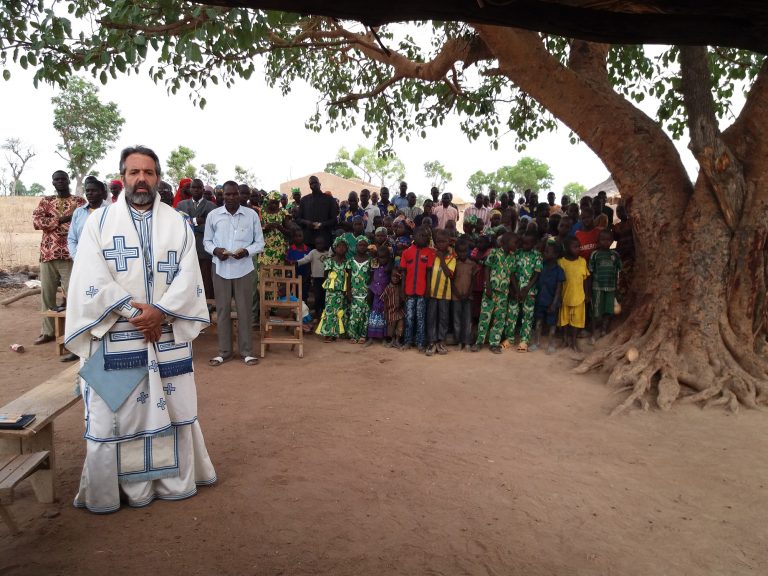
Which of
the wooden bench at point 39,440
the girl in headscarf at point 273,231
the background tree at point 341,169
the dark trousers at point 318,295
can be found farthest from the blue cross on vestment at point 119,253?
the background tree at point 341,169

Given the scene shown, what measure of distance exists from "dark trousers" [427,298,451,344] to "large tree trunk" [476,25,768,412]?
6.07 ft

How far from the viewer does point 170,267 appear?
3363 millimetres

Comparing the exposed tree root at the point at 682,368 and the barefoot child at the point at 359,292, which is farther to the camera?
the barefoot child at the point at 359,292

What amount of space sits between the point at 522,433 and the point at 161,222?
3.27m

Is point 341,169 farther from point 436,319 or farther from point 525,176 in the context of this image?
point 436,319

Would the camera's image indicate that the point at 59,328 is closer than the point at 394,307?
Yes

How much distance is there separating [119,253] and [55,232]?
4510 mm

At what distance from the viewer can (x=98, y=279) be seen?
123 inches

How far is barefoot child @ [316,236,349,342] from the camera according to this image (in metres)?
7.56

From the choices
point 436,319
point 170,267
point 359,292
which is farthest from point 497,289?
point 170,267

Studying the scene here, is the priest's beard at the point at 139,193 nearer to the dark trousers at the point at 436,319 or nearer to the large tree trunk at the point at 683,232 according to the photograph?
the large tree trunk at the point at 683,232

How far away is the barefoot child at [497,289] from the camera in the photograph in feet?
23.6

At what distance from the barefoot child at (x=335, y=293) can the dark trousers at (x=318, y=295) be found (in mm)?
562

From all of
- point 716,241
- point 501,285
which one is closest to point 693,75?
point 716,241
